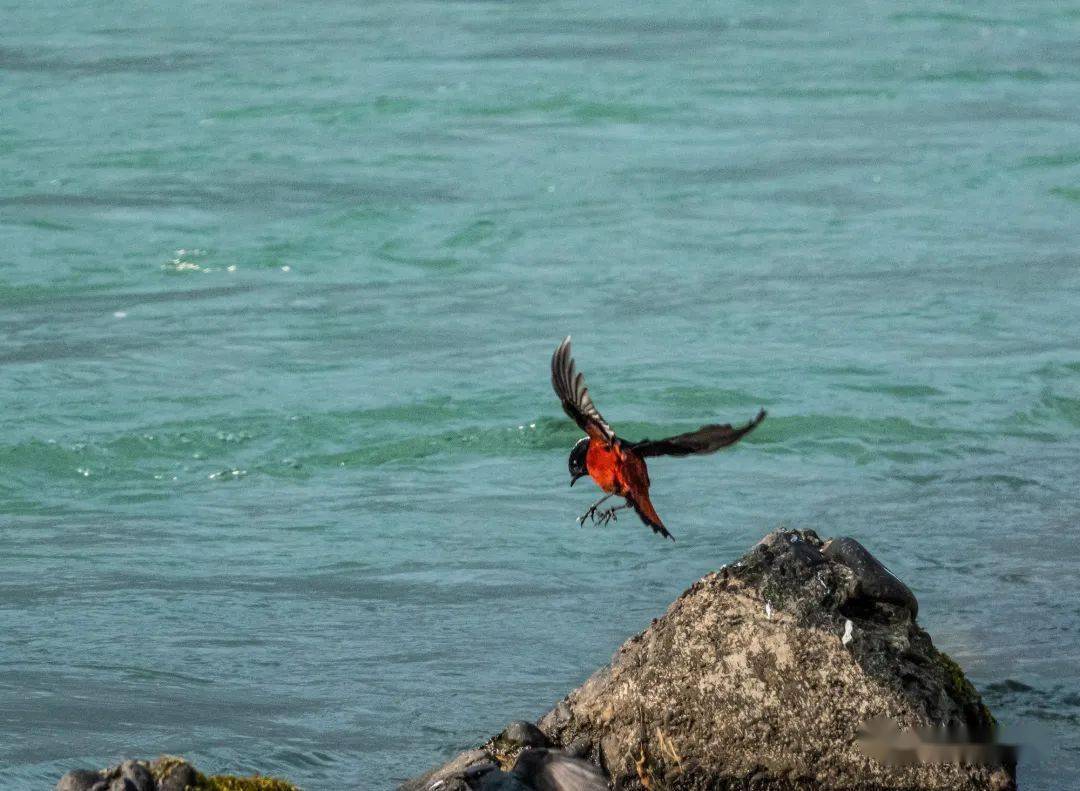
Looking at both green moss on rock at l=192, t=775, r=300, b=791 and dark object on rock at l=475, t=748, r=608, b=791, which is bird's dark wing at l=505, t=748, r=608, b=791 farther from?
green moss on rock at l=192, t=775, r=300, b=791

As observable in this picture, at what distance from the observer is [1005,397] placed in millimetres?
11898

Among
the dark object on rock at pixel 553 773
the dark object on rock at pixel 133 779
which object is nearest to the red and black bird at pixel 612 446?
the dark object on rock at pixel 553 773

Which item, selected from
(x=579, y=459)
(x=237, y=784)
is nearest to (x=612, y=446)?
(x=579, y=459)

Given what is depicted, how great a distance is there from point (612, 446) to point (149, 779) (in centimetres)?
148

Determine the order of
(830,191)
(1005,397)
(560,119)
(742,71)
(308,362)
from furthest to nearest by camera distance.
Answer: (742,71) < (560,119) < (830,191) < (308,362) < (1005,397)

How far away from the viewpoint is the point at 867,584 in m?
6.05

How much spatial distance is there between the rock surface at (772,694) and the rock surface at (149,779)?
0.73 meters

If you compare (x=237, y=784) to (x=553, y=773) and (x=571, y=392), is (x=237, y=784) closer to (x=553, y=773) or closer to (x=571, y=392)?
(x=553, y=773)

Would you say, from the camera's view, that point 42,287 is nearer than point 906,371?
No

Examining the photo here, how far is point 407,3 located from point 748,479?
17.4 metres

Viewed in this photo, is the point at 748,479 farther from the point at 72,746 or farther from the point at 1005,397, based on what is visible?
the point at 72,746

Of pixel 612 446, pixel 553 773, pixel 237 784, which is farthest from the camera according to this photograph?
pixel 553 773

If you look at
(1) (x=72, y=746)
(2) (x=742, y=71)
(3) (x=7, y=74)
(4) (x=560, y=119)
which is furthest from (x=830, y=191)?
(1) (x=72, y=746)

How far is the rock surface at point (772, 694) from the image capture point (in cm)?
585
